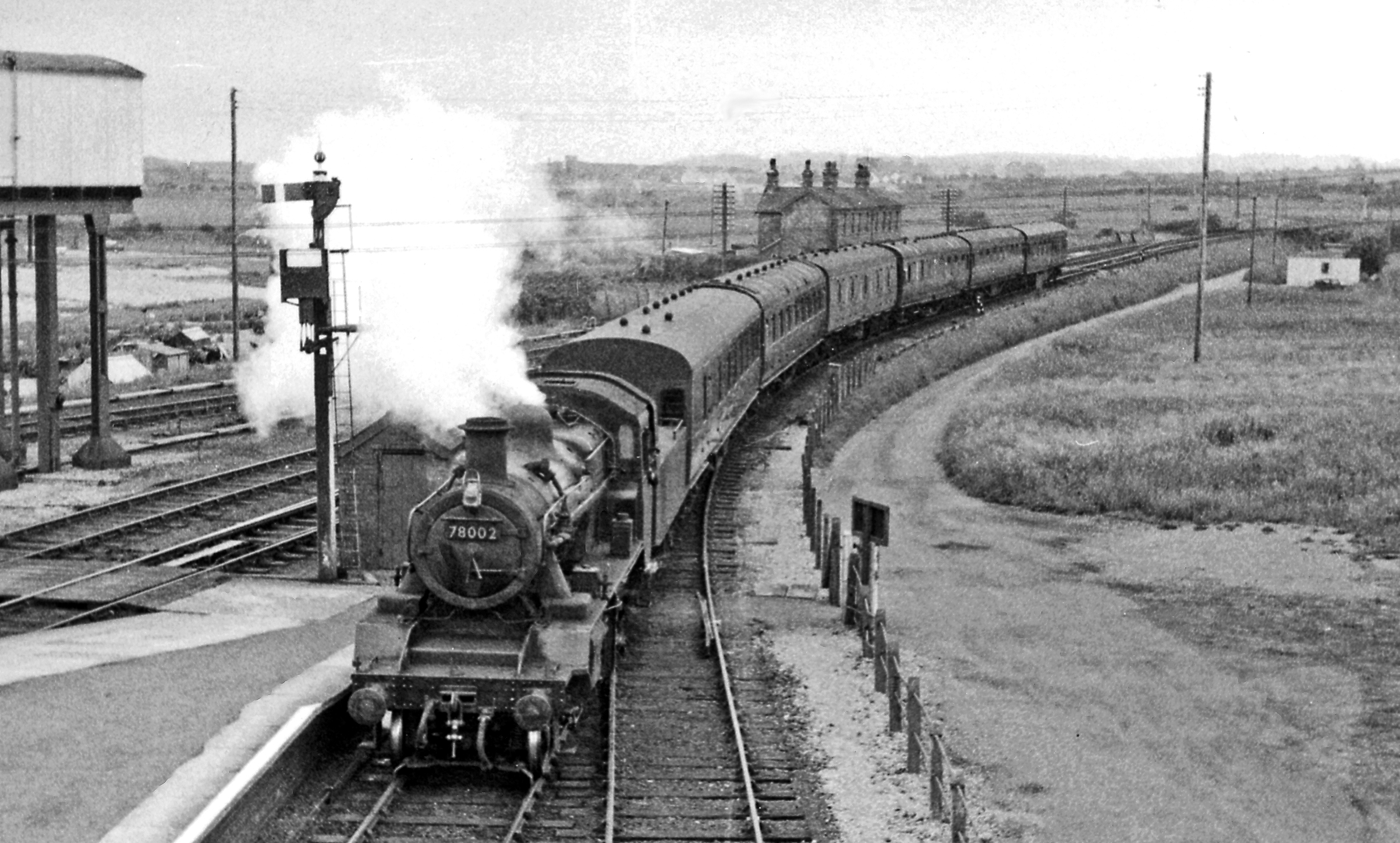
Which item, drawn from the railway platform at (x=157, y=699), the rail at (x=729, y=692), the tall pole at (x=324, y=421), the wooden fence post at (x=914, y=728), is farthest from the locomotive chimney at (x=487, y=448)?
the tall pole at (x=324, y=421)

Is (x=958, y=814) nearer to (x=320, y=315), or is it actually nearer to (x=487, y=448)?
(x=487, y=448)

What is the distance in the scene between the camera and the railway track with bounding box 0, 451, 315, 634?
65.9ft

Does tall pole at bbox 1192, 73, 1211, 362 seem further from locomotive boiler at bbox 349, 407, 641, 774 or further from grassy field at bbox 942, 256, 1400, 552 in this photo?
locomotive boiler at bbox 349, 407, 641, 774

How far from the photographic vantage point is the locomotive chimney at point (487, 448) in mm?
13883

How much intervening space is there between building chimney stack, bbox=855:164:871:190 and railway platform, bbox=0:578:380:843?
6241 centimetres

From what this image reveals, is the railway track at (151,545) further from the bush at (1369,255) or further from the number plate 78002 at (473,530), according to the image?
the bush at (1369,255)

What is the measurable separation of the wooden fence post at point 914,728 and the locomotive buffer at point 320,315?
9.07m

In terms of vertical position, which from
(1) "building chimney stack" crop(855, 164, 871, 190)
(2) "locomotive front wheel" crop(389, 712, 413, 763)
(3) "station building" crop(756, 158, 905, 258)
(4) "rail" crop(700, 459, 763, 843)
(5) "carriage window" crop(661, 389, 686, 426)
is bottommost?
(4) "rail" crop(700, 459, 763, 843)

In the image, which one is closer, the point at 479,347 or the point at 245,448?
the point at 479,347

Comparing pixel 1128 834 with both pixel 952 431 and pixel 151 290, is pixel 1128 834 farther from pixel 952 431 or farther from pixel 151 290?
pixel 151 290

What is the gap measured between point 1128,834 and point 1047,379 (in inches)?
1267

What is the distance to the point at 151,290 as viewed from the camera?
84.8 metres

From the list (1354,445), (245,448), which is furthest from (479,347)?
(1354,445)

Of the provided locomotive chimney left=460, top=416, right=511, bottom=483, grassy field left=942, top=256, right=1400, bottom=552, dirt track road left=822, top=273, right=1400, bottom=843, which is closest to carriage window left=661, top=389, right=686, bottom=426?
dirt track road left=822, top=273, right=1400, bottom=843
